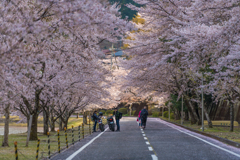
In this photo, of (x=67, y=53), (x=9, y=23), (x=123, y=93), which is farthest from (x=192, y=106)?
(x=123, y=93)

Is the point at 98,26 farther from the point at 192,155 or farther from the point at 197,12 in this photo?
the point at 197,12

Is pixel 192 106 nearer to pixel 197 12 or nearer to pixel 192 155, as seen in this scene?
pixel 197 12

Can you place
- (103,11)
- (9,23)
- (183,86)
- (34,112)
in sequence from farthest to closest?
(183,86), (34,112), (103,11), (9,23)

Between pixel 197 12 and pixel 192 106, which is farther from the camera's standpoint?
pixel 192 106

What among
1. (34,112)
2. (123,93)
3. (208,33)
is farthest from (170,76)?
(123,93)

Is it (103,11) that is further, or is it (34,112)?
(34,112)

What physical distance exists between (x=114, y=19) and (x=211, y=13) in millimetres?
7419

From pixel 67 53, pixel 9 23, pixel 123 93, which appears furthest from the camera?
pixel 123 93

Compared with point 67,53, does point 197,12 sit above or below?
above

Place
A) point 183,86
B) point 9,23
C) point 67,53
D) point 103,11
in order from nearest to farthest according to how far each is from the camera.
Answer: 1. point 9,23
2. point 103,11
3. point 67,53
4. point 183,86

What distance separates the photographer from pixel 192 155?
36.4 feet

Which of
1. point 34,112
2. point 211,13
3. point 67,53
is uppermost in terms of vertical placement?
point 211,13

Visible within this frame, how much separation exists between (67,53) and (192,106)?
87.6 feet

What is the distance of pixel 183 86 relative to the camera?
3256 centimetres
